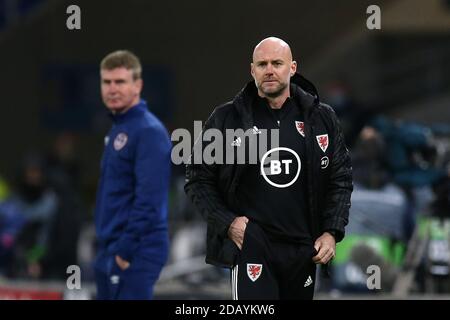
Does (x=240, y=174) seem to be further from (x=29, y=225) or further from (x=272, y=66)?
(x=29, y=225)

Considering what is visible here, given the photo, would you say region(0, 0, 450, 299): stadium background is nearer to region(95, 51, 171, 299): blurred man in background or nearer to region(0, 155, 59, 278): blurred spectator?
region(0, 155, 59, 278): blurred spectator

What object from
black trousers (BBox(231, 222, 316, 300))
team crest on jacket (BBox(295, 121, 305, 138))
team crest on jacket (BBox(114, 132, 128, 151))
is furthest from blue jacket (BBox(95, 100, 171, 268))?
team crest on jacket (BBox(295, 121, 305, 138))

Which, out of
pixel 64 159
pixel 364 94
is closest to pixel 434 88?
pixel 364 94

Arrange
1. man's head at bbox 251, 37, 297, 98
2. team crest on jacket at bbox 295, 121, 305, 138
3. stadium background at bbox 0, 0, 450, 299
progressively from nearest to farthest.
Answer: man's head at bbox 251, 37, 297, 98 < team crest on jacket at bbox 295, 121, 305, 138 < stadium background at bbox 0, 0, 450, 299

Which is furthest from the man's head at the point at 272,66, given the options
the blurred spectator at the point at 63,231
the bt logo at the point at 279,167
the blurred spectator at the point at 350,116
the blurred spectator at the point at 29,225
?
the blurred spectator at the point at 29,225

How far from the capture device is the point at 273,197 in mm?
6465

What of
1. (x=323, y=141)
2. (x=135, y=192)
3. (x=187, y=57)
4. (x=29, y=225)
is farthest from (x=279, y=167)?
(x=187, y=57)

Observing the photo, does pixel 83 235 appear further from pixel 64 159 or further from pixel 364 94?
pixel 364 94

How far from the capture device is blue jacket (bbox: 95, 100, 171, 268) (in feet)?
25.4

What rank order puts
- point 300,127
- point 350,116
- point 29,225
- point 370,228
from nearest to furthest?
1. point 300,127
2. point 350,116
3. point 370,228
4. point 29,225

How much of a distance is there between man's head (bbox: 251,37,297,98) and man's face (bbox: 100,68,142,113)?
5.56 ft

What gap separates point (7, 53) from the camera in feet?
79.7

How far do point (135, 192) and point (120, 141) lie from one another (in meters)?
0.36

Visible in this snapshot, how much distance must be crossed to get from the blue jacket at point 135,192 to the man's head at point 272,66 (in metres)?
1.52
